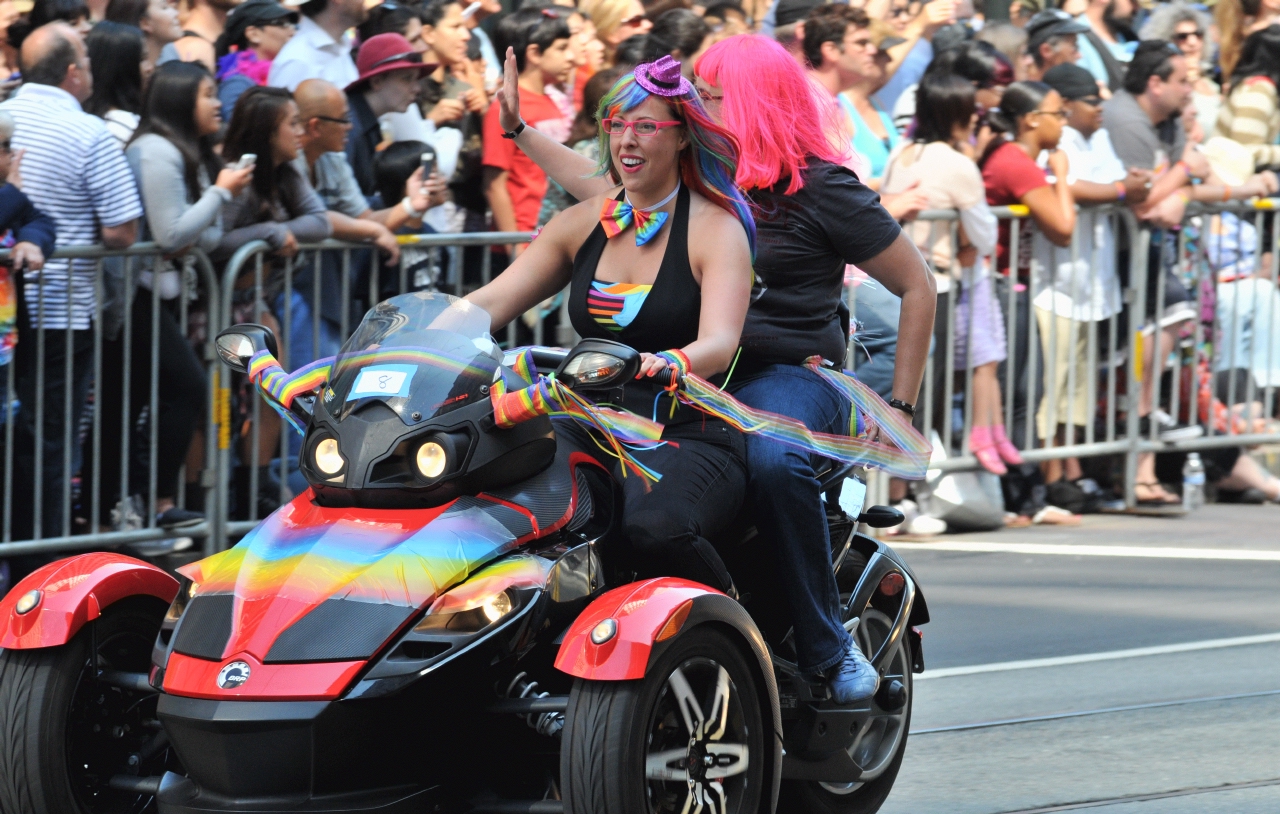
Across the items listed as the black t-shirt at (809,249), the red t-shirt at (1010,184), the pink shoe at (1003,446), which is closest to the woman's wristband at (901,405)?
the black t-shirt at (809,249)

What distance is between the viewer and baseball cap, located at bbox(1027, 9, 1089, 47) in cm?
1252

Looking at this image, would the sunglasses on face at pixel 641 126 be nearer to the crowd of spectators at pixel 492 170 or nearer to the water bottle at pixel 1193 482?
the crowd of spectators at pixel 492 170

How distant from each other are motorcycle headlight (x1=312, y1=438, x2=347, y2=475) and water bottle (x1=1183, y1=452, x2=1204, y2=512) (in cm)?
764

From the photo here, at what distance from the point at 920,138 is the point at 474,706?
629cm

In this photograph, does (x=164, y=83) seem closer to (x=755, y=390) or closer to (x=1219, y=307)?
(x=755, y=390)

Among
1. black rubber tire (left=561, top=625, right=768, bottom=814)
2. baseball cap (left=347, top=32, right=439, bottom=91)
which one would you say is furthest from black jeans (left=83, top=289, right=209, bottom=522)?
black rubber tire (left=561, top=625, right=768, bottom=814)

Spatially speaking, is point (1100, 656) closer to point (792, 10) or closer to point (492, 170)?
point (492, 170)

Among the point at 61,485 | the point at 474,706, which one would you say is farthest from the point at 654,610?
the point at 61,485

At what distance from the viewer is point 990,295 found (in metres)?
9.98

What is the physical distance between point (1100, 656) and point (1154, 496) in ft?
12.6

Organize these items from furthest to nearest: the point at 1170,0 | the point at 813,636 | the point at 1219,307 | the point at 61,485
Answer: the point at 1170,0 → the point at 1219,307 → the point at 61,485 → the point at 813,636

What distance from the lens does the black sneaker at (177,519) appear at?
7.96m

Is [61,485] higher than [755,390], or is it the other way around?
[755,390]

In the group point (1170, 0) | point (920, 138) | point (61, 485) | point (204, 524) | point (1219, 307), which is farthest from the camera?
point (1170, 0)
